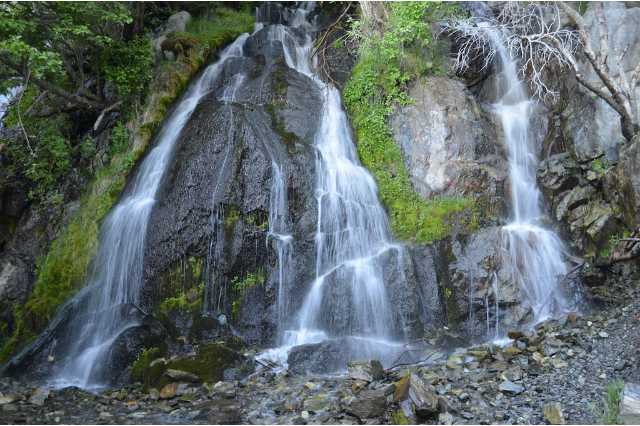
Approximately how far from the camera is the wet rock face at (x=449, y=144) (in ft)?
28.3

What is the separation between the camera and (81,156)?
375 inches

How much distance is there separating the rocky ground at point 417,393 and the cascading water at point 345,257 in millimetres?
864

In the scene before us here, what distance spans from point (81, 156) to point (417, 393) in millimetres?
7973

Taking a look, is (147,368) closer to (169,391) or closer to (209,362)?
(169,391)

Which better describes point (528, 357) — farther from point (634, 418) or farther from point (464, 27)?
point (464, 27)

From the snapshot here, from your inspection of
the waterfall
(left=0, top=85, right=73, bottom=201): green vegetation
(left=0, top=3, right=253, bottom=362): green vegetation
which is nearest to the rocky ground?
the waterfall

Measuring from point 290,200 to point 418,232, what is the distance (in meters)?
2.26

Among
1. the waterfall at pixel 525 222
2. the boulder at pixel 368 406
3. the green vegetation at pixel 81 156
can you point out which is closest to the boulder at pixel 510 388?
the boulder at pixel 368 406

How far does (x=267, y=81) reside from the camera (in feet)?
33.9

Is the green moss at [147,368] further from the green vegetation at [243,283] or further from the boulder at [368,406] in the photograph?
the boulder at [368,406]

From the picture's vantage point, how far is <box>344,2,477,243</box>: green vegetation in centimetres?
824

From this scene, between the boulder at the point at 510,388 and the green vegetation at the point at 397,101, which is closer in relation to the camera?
the boulder at the point at 510,388

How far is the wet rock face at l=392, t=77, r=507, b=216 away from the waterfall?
0.40m

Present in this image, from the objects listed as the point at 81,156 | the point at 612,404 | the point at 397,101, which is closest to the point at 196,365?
the point at 612,404
